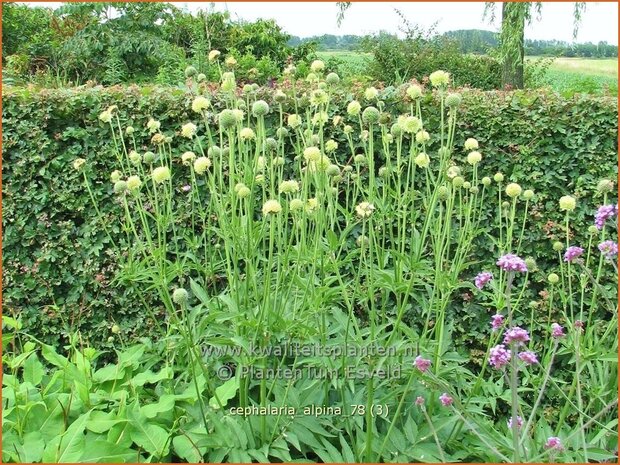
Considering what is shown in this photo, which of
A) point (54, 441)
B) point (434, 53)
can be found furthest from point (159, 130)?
point (434, 53)

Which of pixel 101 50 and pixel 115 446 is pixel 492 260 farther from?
pixel 101 50

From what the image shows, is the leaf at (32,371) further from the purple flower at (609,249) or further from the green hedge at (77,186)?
the purple flower at (609,249)

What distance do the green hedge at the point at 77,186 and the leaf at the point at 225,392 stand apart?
1.42 m

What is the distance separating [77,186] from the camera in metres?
3.64

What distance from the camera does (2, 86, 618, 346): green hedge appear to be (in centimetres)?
347

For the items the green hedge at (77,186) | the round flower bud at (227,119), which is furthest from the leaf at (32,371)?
the round flower bud at (227,119)

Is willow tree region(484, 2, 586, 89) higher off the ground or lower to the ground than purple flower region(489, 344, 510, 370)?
higher

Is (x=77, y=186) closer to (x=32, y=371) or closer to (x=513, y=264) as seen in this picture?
(x=32, y=371)

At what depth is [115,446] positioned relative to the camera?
2.20 metres

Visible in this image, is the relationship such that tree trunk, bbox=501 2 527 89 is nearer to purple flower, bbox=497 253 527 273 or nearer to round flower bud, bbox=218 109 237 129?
round flower bud, bbox=218 109 237 129

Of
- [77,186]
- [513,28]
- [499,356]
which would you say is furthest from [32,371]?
[513,28]

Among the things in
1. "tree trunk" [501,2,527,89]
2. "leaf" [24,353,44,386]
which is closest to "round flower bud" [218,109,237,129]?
"leaf" [24,353,44,386]

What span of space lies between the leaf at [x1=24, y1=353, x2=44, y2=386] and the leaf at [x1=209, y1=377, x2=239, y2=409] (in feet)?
3.19

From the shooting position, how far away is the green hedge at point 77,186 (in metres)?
3.47
